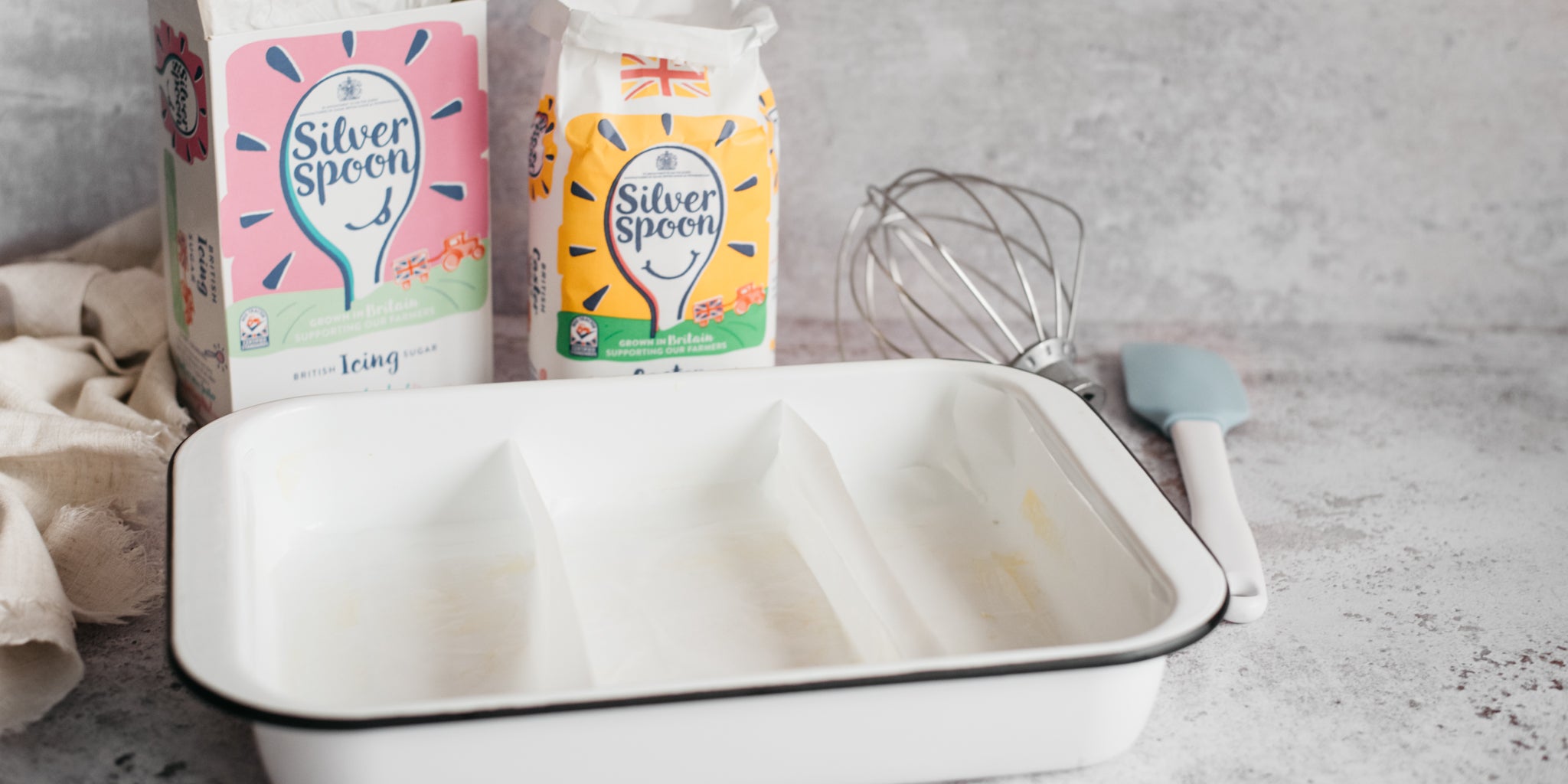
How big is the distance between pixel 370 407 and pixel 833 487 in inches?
9.3

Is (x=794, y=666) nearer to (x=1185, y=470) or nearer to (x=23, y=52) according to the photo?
(x=1185, y=470)

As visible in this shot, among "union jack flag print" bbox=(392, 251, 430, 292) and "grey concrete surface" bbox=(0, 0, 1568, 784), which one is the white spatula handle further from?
"union jack flag print" bbox=(392, 251, 430, 292)

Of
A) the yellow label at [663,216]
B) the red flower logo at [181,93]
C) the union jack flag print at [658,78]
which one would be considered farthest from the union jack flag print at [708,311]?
the red flower logo at [181,93]

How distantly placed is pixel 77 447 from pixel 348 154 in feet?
0.66

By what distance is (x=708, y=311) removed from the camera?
75 cm

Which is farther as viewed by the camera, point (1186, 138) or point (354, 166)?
point (1186, 138)

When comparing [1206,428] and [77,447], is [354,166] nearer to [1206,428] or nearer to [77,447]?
[77,447]

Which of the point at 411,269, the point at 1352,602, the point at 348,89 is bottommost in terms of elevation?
the point at 1352,602

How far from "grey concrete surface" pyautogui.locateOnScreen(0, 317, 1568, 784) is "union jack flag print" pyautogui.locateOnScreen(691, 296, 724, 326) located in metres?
0.18

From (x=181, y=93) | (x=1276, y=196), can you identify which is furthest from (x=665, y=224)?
(x=1276, y=196)

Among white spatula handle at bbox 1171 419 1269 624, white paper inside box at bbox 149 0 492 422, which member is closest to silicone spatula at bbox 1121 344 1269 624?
white spatula handle at bbox 1171 419 1269 624

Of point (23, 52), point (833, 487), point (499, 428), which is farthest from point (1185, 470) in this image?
point (23, 52)

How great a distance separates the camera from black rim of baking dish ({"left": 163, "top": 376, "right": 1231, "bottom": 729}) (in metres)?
0.42

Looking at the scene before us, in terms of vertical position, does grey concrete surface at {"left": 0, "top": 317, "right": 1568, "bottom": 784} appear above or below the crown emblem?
below
